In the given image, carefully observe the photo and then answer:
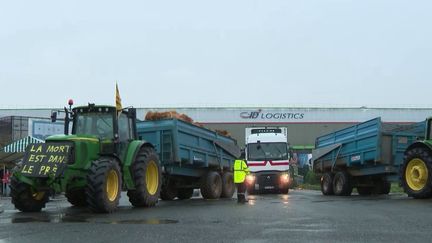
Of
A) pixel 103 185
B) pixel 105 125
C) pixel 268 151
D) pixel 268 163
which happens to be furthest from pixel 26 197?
pixel 268 151

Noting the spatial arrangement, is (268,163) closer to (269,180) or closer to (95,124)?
(269,180)

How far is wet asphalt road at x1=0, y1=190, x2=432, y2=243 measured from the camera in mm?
7930

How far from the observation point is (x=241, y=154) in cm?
2338

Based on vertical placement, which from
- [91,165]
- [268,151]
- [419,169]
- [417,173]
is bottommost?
[417,173]

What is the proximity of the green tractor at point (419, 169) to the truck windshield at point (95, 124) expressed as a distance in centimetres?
859

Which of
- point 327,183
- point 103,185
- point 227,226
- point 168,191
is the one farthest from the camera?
point 327,183

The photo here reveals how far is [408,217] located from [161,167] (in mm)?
7393

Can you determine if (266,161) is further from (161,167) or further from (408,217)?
(408,217)

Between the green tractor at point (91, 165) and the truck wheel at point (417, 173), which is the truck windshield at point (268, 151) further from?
the green tractor at point (91, 165)

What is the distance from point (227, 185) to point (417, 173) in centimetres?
720

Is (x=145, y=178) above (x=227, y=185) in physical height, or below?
above

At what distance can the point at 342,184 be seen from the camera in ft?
69.1

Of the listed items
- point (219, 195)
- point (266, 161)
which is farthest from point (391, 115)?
point (219, 195)

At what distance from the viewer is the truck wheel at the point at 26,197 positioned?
39.5ft
